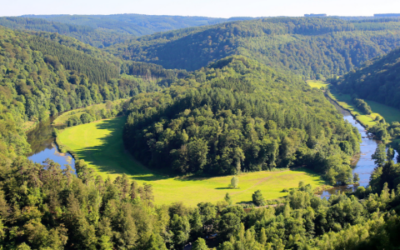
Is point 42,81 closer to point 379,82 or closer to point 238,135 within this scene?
point 238,135

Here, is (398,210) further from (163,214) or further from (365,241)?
(163,214)

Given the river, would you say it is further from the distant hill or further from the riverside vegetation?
the distant hill

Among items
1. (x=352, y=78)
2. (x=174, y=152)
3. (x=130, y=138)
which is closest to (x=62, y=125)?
(x=130, y=138)

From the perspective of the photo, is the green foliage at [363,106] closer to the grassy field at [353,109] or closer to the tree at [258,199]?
the grassy field at [353,109]

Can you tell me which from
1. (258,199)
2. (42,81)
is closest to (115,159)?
(258,199)

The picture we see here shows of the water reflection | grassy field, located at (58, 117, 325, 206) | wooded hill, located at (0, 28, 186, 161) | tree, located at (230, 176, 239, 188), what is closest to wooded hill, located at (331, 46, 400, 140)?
the water reflection
